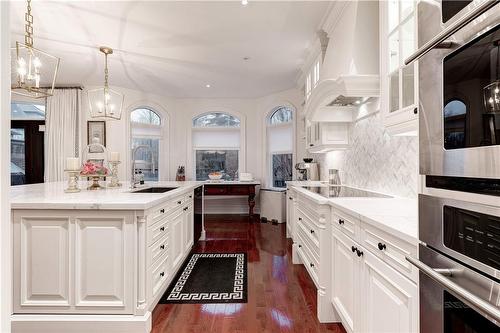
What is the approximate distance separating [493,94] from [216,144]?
6612 mm

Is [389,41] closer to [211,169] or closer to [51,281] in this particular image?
[51,281]

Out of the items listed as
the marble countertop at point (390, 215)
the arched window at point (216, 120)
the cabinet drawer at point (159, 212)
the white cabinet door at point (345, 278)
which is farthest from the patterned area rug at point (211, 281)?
the arched window at point (216, 120)

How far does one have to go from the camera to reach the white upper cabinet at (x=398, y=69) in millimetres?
1622

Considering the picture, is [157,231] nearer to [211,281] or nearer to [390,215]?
[211,281]

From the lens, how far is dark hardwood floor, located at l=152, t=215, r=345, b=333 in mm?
2137

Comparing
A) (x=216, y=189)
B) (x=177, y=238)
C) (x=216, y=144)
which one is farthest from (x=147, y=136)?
(x=177, y=238)

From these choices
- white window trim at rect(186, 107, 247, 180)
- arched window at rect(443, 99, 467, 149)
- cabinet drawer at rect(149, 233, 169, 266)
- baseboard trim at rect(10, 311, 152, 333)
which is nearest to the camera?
arched window at rect(443, 99, 467, 149)

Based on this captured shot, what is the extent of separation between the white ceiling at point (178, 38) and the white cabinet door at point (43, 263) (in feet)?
7.24

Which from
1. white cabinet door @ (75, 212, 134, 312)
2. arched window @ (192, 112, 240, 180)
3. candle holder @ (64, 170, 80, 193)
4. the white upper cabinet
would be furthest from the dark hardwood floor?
arched window @ (192, 112, 240, 180)

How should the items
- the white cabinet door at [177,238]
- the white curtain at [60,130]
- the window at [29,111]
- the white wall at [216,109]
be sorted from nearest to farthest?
1. the white cabinet door at [177,238]
2. the white curtain at [60,130]
3. the window at [29,111]
4. the white wall at [216,109]

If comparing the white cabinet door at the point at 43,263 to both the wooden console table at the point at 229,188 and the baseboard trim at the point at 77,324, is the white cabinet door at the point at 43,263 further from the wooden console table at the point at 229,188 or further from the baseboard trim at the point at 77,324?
the wooden console table at the point at 229,188

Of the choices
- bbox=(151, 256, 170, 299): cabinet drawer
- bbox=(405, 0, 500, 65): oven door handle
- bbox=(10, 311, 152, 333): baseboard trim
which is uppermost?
bbox=(405, 0, 500, 65): oven door handle

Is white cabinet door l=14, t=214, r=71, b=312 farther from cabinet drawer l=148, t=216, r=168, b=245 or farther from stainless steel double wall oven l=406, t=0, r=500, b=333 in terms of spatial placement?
stainless steel double wall oven l=406, t=0, r=500, b=333

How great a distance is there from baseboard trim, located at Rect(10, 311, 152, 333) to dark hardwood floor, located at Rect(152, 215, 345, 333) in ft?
0.61
